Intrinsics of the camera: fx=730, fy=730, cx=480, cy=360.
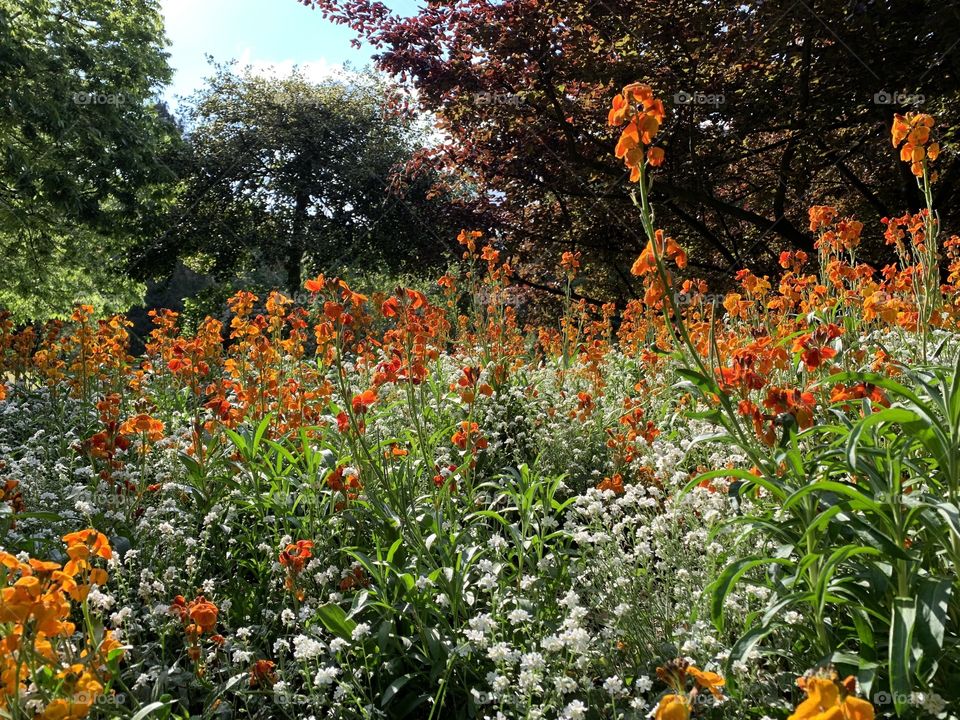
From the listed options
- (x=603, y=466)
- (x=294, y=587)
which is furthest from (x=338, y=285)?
(x=603, y=466)

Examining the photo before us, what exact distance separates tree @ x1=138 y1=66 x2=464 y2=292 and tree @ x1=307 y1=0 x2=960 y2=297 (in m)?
9.65

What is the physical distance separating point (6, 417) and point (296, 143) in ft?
44.9

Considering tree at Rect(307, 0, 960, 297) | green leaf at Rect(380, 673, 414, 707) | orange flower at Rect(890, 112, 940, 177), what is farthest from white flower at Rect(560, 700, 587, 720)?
tree at Rect(307, 0, 960, 297)

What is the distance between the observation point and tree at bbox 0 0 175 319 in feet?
41.8

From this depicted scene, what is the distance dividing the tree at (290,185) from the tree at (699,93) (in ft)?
31.7

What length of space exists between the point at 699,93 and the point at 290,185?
41.8ft

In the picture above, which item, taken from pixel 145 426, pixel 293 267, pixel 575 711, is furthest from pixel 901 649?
pixel 293 267

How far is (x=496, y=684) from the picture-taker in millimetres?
1742

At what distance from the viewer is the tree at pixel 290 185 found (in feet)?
57.1

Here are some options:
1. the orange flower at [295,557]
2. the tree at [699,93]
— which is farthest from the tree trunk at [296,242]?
the orange flower at [295,557]

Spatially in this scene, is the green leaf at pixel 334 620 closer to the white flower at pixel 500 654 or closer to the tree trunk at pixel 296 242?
the white flower at pixel 500 654

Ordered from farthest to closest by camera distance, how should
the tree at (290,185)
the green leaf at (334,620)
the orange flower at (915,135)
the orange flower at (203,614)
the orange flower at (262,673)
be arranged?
the tree at (290,185), the orange flower at (915,135), the green leaf at (334,620), the orange flower at (262,673), the orange flower at (203,614)

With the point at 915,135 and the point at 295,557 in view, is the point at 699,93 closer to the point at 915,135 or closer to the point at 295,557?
the point at 915,135

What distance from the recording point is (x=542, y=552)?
2.79 meters
